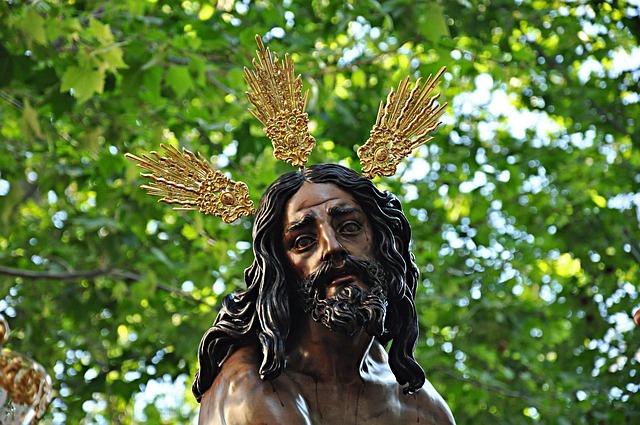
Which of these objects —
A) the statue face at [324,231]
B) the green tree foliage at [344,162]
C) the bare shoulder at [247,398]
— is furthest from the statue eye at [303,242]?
the green tree foliage at [344,162]

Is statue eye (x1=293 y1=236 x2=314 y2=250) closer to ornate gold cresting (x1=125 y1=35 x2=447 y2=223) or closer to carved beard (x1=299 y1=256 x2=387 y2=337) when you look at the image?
carved beard (x1=299 y1=256 x2=387 y2=337)

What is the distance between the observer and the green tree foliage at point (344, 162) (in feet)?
33.3

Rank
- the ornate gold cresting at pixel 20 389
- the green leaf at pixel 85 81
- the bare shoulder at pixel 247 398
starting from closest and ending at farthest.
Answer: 1. the bare shoulder at pixel 247 398
2. the ornate gold cresting at pixel 20 389
3. the green leaf at pixel 85 81

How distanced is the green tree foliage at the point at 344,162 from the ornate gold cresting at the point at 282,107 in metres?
4.24

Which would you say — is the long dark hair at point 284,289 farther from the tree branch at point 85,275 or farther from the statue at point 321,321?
the tree branch at point 85,275

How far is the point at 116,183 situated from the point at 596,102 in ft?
15.0

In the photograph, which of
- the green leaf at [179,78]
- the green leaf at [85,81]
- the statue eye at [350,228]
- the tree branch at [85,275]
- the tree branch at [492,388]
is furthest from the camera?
the tree branch at [492,388]

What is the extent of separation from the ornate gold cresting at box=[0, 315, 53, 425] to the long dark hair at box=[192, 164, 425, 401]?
2.76 meters

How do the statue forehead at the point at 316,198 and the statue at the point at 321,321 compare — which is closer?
the statue at the point at 321,321

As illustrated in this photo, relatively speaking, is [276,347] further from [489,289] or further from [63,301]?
[489,289]

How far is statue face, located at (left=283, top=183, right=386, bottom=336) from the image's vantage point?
422 centimetres

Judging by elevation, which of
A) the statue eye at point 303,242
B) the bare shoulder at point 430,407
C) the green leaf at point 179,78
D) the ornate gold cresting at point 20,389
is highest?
the statue eye at point 303,242

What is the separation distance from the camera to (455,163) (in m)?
12.8

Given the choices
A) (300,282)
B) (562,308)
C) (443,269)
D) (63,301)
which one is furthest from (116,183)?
(300,282)
